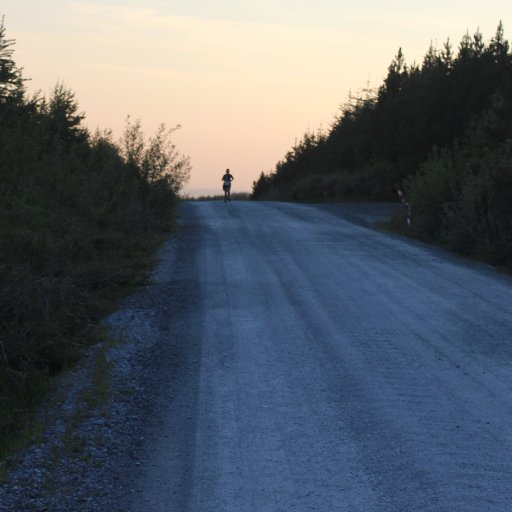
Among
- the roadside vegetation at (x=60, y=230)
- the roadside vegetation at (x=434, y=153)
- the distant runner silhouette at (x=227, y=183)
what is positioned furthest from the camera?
the distant runner silhouette at (x=227, y=183)

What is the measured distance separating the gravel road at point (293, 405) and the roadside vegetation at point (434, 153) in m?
5.25

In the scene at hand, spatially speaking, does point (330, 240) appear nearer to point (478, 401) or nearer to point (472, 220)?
point (472, 220)

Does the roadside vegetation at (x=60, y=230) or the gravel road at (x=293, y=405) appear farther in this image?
the roadside vegetation at (x=60, y=230)

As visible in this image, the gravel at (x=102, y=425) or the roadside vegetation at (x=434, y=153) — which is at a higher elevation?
the roadside vegetation at (x=434, y=153)

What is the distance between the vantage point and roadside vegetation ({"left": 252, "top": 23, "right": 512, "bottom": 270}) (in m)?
21.2

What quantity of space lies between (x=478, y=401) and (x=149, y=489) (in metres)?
3.72

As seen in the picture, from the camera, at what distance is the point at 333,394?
8.47 metres

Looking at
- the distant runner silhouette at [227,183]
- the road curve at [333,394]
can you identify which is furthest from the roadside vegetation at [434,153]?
the distant runner silhouette at [227,183]

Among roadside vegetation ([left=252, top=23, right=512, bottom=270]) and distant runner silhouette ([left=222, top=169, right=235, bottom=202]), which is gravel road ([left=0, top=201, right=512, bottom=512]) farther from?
distant runner silhouette ([left=222, top=169, right=235, bottom=202])

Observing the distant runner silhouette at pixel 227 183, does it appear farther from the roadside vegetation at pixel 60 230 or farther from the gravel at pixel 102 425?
the gravel at pixel 102 425

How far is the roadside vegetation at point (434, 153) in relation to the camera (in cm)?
2120

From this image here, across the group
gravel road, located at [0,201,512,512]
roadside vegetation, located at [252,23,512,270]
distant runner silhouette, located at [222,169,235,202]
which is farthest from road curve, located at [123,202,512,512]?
distant runner silhouette, located at [222,169,235,202]

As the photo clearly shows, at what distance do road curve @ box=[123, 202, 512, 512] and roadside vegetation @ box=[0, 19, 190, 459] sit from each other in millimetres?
1389

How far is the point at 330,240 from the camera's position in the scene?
22.5m
